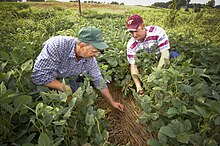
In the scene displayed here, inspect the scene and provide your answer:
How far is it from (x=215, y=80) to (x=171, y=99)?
1.26 ft

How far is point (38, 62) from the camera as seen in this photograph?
3.90 feet

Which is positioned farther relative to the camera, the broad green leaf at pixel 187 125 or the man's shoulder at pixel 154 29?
the man's shoulder at pixel 154 29

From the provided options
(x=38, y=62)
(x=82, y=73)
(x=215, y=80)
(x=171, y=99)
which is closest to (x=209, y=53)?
(x=215, y=80)

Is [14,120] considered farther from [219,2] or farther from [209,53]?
[219,2]

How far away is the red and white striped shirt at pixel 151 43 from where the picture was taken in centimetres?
161

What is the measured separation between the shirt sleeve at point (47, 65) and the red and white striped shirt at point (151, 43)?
1.80 ft

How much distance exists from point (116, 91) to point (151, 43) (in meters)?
0.40

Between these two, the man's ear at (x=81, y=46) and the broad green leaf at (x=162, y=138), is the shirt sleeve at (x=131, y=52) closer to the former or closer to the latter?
the man's ear at (x=81, y=46)

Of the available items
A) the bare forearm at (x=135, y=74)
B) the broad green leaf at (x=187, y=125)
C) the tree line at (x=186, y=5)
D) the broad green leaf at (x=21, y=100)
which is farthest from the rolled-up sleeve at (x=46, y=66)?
the tree line at (x=186, y=5)

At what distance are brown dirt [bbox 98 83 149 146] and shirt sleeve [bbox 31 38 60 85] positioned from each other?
0.49 m

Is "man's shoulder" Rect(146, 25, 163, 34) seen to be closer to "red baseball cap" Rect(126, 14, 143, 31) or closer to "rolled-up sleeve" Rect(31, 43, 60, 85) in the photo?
"red baseball cap" Rect(126, 14, 143, 31)

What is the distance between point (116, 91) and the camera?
5.48 feet

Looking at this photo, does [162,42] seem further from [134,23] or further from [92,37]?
[92,37]

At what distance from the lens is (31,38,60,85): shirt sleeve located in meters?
1.18
